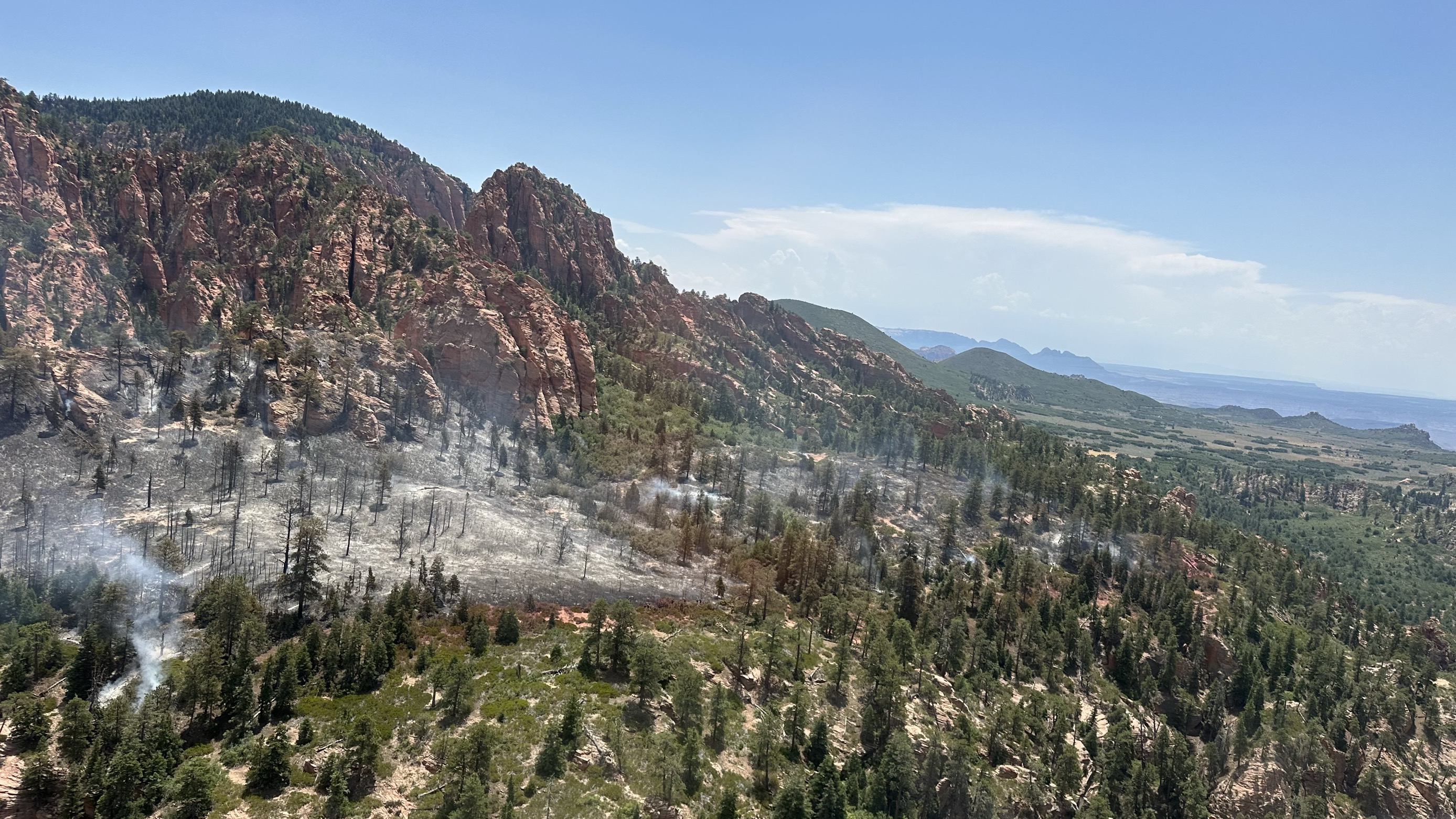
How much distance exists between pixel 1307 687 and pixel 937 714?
52986 mm

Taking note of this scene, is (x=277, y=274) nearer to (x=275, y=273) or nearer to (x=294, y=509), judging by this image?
(x=275, y=273)

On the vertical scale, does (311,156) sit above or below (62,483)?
above

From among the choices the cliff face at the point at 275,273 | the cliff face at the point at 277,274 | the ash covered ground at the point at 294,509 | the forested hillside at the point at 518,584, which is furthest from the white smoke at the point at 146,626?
the cliff face at the point at 275,273

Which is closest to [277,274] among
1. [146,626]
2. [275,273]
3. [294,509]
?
[275,273]

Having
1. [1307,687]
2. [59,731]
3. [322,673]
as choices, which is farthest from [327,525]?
[1307,687]

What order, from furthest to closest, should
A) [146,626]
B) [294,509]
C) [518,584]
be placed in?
[294,509] < [518,584] < [146,626]

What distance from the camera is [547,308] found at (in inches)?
5822

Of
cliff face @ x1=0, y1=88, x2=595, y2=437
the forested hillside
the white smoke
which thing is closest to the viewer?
the forested hillside

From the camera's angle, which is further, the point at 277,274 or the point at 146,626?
the point at 277,274

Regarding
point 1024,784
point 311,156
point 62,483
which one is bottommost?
point 1024,784

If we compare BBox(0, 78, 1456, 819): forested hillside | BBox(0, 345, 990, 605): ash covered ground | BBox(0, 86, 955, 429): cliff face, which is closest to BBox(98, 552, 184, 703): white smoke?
BBox(0, 78, 1456, 819): forested hillside

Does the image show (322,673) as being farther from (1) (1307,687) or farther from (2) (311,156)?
(2) (311,156)

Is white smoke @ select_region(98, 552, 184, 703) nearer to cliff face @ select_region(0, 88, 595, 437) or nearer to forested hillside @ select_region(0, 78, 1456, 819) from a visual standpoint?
forested hillside @ select_region(0, 78, 1456, 819)

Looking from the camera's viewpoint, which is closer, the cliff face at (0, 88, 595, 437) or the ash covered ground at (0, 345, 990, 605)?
the ash covered ground at (0, 345, 990, 605)
